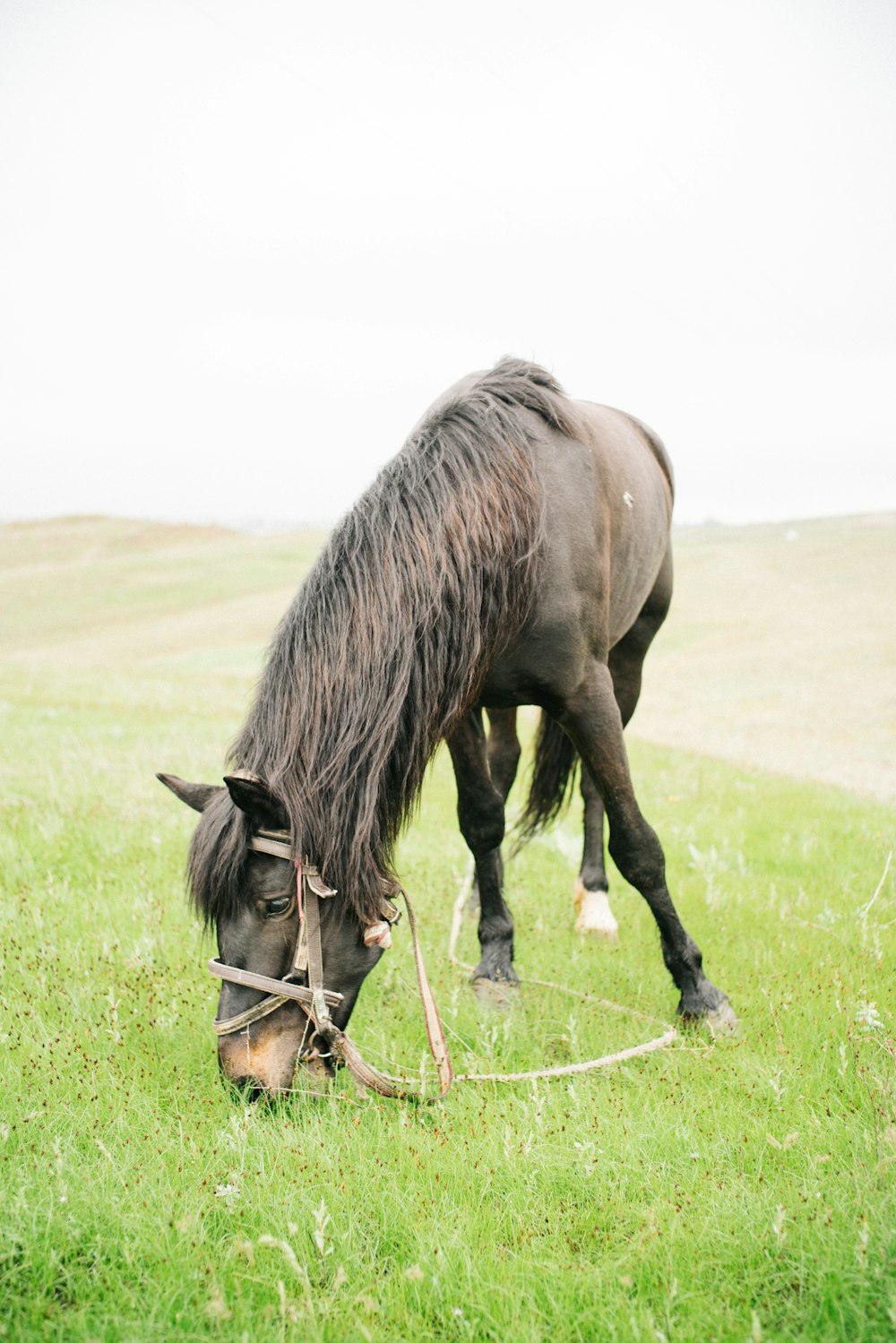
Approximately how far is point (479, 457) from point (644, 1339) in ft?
8.68

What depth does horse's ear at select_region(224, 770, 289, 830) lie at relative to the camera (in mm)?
2390

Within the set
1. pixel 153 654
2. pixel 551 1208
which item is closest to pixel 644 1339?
pixel 551 1208

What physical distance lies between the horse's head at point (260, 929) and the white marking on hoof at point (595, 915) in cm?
231

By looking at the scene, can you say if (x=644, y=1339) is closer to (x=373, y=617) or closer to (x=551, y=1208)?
(x=551, y=1208)

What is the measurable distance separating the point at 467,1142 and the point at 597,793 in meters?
2.36

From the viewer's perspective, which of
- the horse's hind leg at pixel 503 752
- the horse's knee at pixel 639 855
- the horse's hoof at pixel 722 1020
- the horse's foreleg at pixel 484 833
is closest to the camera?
the horse's hoof at pixel 722 1020

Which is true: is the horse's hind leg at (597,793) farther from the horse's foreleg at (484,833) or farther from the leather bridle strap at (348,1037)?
the leather bridle strap at (348,1037)

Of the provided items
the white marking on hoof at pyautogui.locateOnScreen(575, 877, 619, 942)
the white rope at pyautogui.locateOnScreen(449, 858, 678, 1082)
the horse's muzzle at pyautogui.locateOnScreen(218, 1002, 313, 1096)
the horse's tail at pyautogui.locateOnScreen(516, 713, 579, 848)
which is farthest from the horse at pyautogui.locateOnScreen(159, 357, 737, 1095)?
the horse's tail at pyautogui.locateOnScreen(516, 713, 579, 848)

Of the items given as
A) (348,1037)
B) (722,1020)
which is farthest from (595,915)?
(348,1037)

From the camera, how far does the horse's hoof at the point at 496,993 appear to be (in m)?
3.72

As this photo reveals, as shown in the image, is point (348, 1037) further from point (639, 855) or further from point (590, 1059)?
point (639, 855)

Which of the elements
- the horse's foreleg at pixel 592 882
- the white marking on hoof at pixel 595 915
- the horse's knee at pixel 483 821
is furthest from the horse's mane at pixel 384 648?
the white marking on hoof at pixel 595 915

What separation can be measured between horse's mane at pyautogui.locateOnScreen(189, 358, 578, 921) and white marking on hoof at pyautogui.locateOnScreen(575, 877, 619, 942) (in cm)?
204

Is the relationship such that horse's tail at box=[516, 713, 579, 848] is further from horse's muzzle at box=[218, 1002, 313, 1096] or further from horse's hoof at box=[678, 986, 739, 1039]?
horse's muzzle at box=[218, 1002, 313, 1096]
